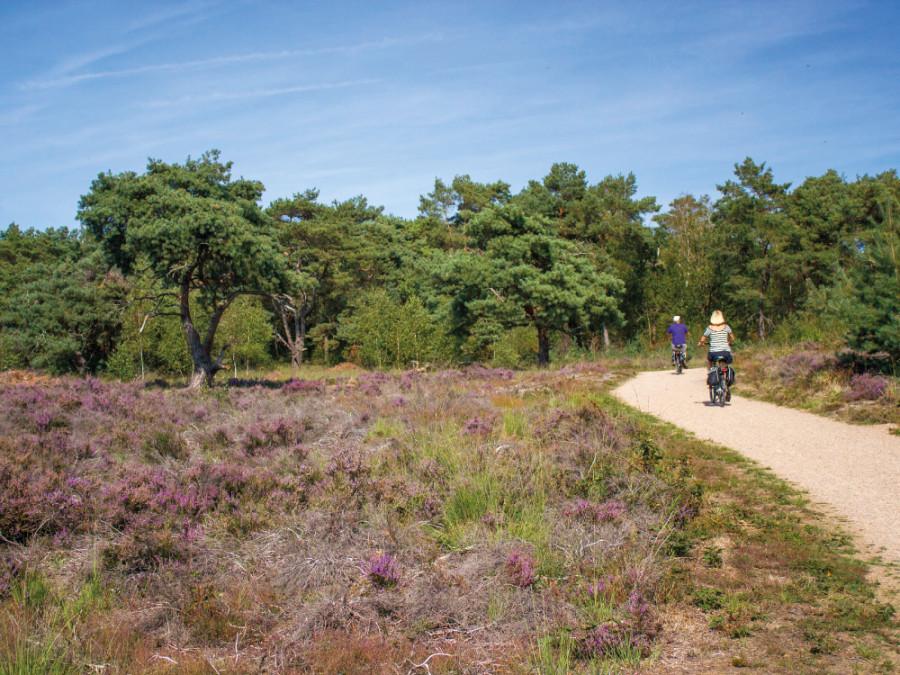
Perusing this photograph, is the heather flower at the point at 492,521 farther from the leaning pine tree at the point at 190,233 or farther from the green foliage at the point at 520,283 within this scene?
the green foliage at the point at 520,283

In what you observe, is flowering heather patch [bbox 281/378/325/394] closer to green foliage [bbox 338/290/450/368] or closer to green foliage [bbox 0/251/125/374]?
green foliage [bbox 338/290/450/368]

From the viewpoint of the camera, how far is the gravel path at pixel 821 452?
5453 millimetres

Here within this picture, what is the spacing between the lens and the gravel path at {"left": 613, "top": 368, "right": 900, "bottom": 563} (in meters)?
5.45

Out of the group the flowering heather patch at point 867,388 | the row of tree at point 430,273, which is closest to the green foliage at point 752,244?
the row of tree at point 430,273

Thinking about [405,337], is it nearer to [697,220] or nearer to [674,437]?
[674,437]

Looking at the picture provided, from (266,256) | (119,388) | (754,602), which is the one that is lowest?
(754,602)

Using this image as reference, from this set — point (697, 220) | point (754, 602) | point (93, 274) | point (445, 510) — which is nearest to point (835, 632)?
point (754, 602)

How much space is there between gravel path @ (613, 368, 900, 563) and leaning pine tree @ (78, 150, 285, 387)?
11.3 meters

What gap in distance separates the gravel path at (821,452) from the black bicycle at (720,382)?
19 cm

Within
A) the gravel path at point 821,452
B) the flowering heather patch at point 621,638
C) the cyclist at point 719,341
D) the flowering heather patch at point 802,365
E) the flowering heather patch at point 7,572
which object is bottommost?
the flowering heather patch at point 621,638

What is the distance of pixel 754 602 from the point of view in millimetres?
4062

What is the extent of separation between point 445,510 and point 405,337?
26.6 m

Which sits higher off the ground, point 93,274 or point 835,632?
point 93,274

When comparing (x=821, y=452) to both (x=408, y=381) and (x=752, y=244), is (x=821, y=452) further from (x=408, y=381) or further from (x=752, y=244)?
(x=752, y=244)
